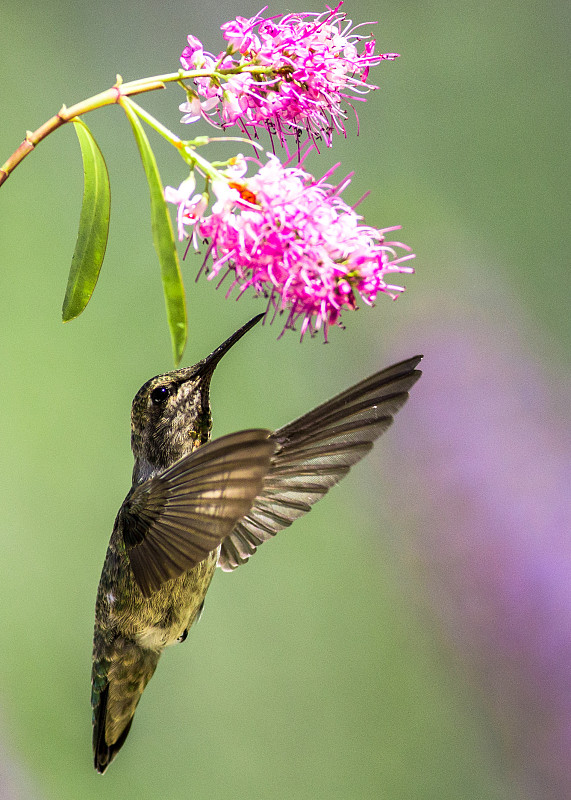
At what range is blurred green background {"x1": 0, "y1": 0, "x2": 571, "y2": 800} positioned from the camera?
2627 millimetres

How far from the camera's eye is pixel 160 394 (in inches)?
47.2

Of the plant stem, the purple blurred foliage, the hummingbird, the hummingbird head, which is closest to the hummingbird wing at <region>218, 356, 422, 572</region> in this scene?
the hummingbird

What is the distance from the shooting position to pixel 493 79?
3117 millimetres

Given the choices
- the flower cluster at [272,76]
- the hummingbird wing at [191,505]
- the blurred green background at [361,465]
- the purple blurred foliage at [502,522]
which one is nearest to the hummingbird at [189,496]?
the hummingbird wing at [191,505]

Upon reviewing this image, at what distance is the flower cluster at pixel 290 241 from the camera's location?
917mm

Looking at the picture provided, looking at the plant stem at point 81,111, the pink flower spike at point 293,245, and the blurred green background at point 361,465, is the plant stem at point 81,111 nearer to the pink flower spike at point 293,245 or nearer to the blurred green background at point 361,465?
the pink flower spike at point 293,245

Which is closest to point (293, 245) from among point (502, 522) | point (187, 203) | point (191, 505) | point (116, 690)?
point (187, 203)

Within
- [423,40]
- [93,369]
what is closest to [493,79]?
[423,40]

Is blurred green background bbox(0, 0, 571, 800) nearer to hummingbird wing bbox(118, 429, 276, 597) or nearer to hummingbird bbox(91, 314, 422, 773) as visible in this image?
hummingbird bbox(91, 314, 422, 773)

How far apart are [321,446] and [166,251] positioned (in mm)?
494

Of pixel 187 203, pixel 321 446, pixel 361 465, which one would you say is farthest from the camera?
pixel 361 465

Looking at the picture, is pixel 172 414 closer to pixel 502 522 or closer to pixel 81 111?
pixel 81 111

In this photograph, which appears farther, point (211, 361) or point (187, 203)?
point (211, 361)

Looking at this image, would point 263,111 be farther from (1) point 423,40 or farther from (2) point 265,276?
(1) point 423,40
